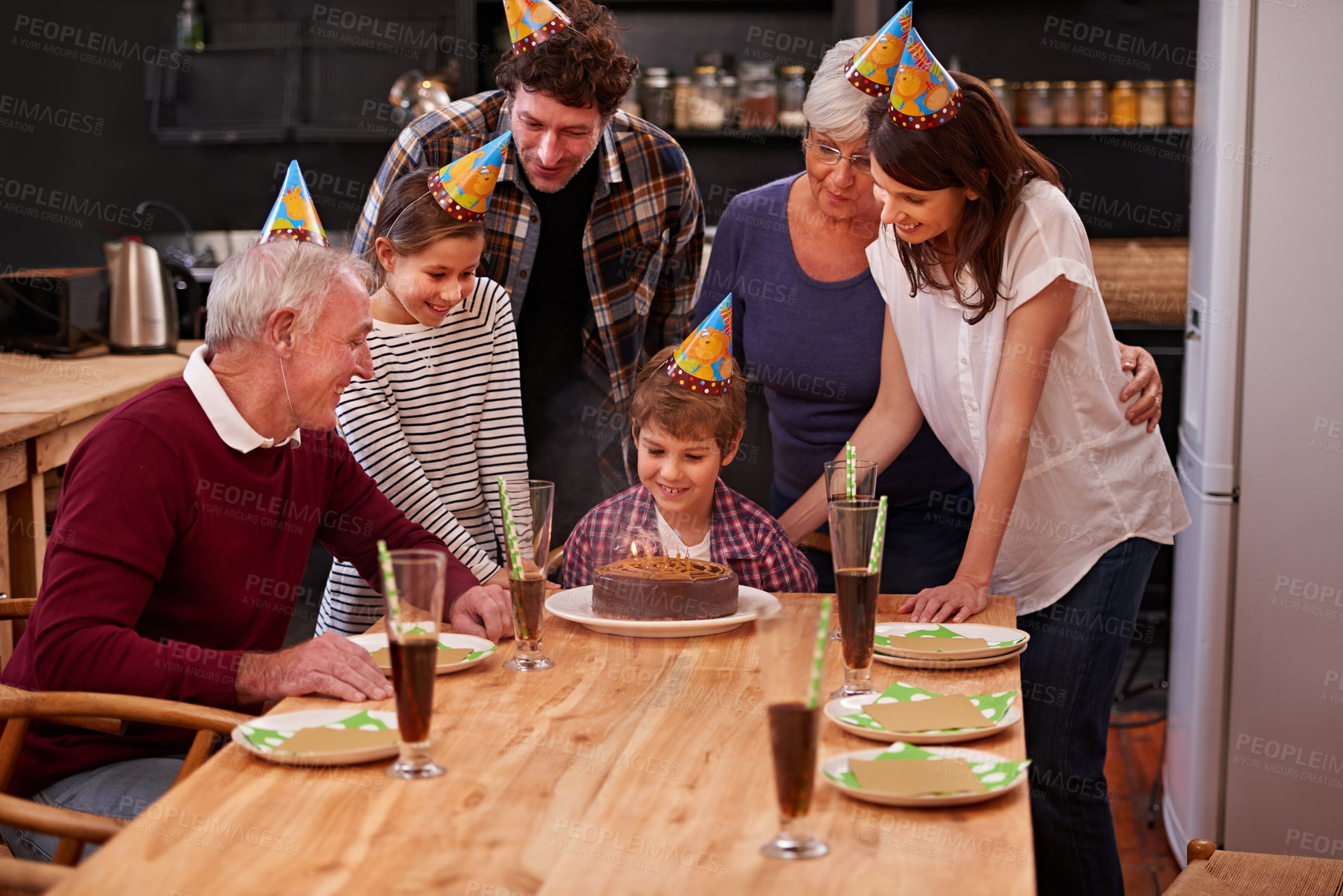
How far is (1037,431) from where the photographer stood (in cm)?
190

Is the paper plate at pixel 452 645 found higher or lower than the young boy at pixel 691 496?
lower

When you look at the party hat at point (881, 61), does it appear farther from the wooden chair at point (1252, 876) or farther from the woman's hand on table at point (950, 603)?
the wooden chair at point (1252, 876)

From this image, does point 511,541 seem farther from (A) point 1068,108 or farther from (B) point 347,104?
(B) point 347,104

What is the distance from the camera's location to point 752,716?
136cm

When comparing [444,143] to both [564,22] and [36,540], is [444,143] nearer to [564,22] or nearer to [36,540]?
[564,22]

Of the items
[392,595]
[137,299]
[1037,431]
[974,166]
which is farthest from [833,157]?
[137,299]

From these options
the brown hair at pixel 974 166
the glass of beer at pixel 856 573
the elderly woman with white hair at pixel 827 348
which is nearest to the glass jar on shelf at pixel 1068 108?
the elderly woman with white hair at pixel 827 348

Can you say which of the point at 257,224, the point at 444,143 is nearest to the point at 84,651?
the point at 444,143

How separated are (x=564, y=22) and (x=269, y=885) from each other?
5.49 ft

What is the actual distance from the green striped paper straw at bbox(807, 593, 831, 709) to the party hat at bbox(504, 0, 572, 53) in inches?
60.9

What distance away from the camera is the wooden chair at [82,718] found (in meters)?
1.33

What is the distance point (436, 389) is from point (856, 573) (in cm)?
103

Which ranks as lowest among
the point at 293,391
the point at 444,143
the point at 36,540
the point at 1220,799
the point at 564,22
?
the point at 1220,799

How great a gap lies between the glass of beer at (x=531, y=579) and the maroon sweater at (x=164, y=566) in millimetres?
285
